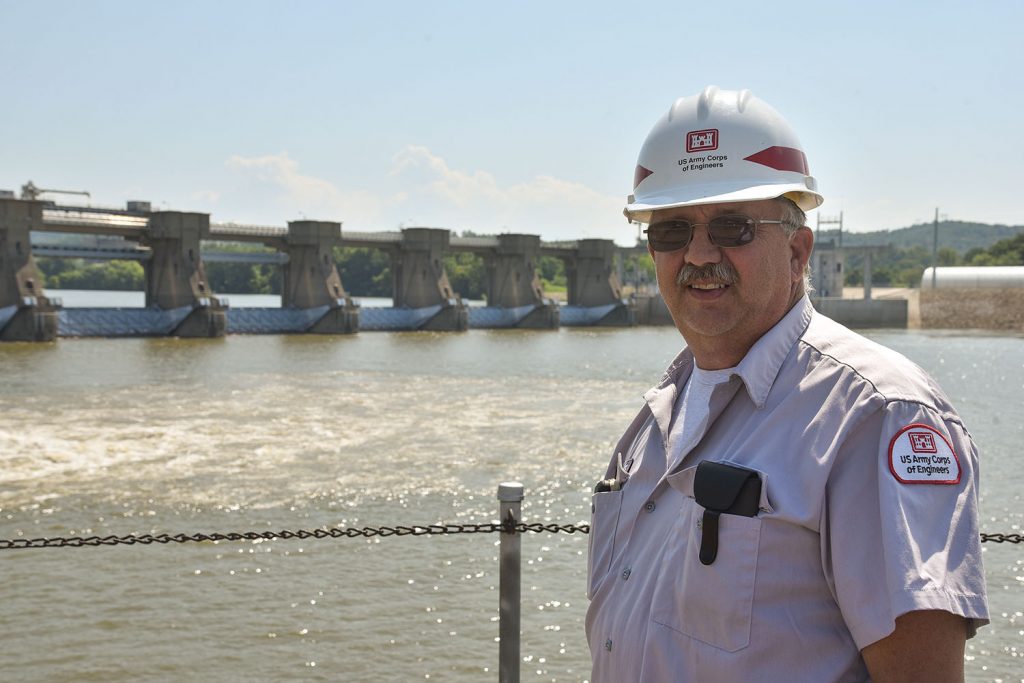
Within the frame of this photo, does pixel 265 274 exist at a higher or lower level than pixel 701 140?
higher

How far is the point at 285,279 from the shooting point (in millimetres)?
59344

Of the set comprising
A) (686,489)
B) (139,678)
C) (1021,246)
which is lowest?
(139,678)

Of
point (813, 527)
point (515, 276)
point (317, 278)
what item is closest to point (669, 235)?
point (813, 527)

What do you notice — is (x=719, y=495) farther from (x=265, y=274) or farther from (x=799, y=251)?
(x=265, y=274)

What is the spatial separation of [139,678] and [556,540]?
196 inches

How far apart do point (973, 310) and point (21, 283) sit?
61.9 m

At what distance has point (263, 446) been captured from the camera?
1797 centimetres

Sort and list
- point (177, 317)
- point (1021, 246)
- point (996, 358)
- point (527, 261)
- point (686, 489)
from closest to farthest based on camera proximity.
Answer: point (686, 489)
point (996, 358)
point (177, 317)
point (527, 261)
point (1021, 246)

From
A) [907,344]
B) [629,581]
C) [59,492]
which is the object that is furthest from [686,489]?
[907,344]

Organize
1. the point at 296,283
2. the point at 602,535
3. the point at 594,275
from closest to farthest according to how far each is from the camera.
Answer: the point at 602,535, the point at 296,283, the point at 594,275

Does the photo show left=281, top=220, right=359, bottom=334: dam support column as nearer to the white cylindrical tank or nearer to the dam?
the dam

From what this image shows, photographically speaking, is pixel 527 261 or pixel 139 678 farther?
pixel 527 261

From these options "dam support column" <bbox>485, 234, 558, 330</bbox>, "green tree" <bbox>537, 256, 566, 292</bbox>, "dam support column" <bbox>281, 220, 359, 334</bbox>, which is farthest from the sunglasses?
"green tree" <bbox>537, 256, 566, 292</bbox>

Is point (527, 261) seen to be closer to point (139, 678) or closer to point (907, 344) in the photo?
point (907, 344)
